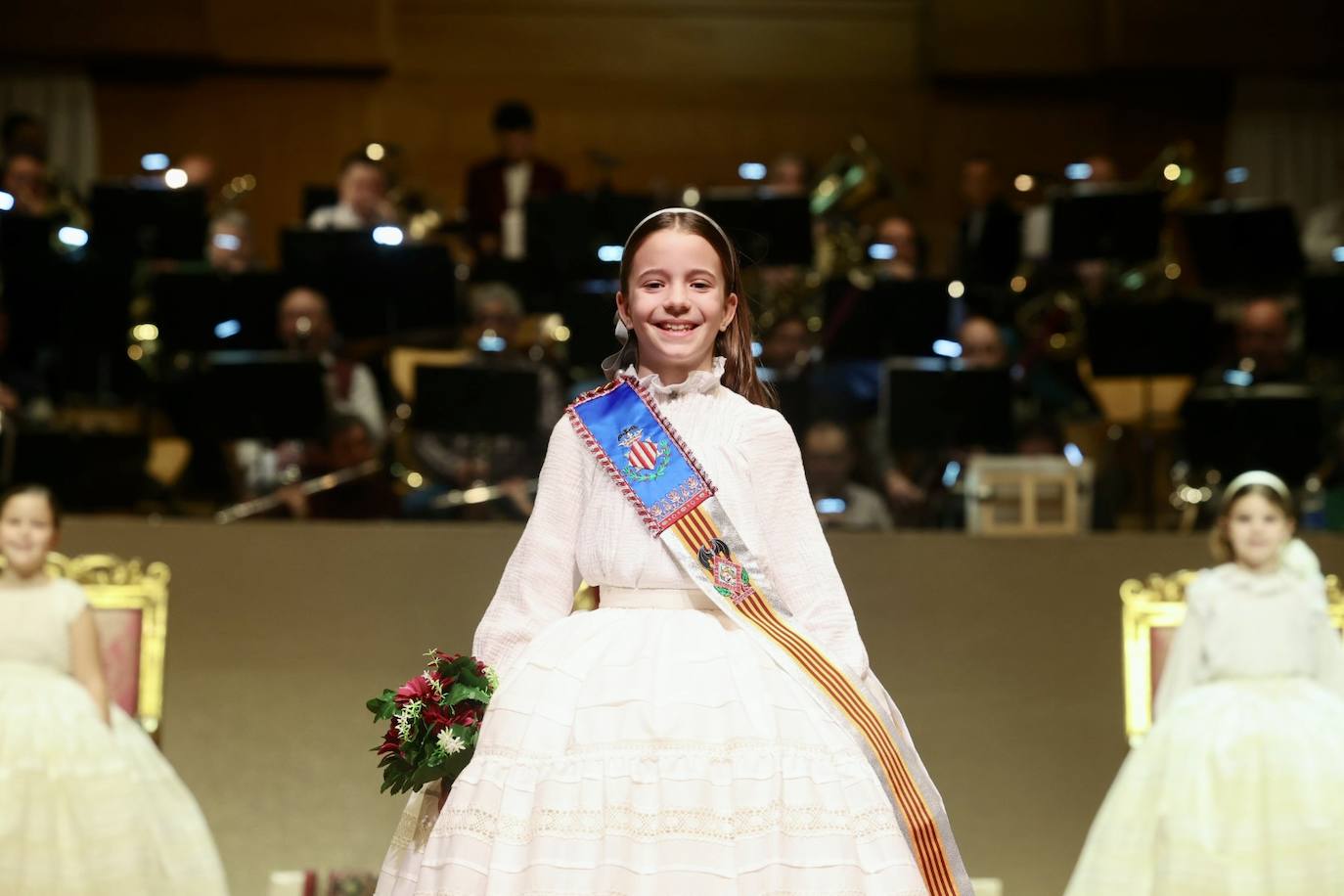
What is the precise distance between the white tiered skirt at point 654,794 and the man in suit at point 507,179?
5.98 m

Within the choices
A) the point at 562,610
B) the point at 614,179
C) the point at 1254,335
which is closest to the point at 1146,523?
the point at 1254,335

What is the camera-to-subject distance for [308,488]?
266 inches

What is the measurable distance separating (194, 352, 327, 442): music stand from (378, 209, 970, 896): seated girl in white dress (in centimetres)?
365

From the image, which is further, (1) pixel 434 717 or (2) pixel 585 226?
(2) pixel 585 226

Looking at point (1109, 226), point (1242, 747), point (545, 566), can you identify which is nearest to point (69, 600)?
point (545, 566)

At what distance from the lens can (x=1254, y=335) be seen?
743cm

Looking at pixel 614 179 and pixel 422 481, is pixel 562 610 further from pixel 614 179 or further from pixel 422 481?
pixel 614 179

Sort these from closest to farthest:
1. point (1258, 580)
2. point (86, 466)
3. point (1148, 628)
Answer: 1. point (1258, 580)
2. point (1148, 628)
3. point (86, 466)

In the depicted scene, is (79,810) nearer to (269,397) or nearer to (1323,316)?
(269,397)

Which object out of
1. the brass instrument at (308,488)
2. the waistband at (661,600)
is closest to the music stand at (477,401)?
the brass instrument at (308,488)

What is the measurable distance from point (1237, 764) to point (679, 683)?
258cm

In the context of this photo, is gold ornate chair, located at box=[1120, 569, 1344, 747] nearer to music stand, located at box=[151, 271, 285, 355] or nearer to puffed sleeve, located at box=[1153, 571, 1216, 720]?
puffed sleeve, located at box=[1153, 571, 1216, 720]

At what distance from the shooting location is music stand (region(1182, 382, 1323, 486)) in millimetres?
6672

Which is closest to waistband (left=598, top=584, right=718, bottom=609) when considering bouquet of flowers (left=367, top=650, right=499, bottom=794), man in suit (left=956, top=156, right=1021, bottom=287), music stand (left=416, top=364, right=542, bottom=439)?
bouquet of flowers (left=367, top=650, right=499, bottom=794)
